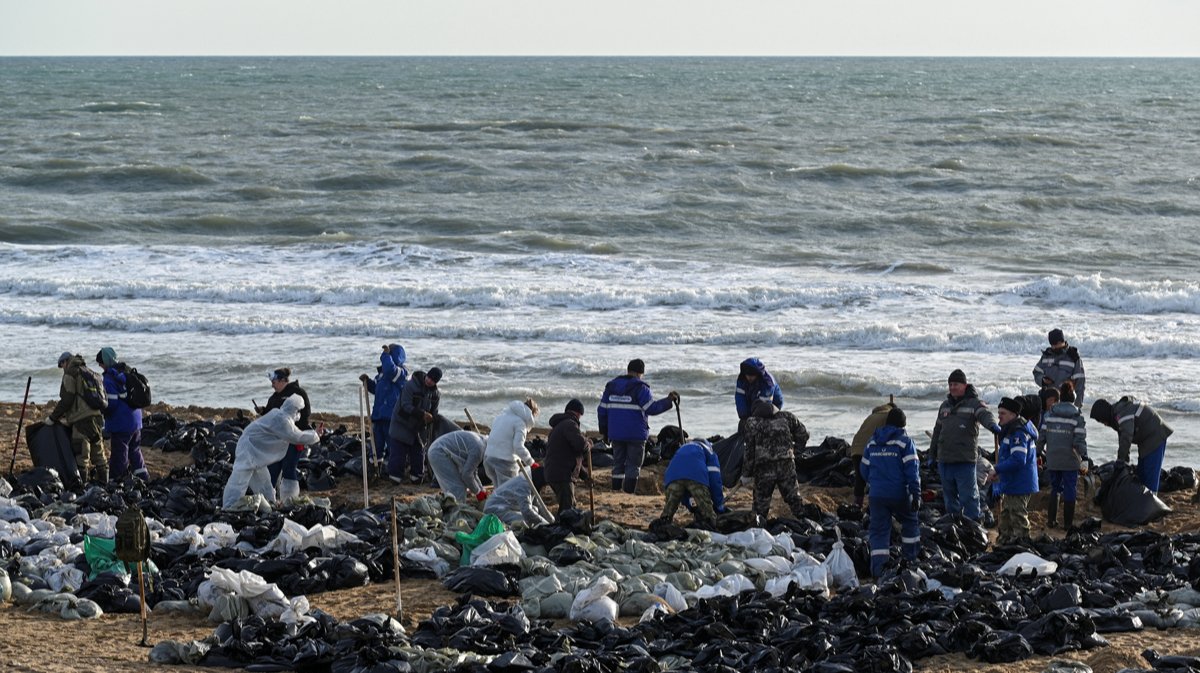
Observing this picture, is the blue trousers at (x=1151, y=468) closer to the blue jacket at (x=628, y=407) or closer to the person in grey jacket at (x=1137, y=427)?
the person in grey jacket at (x=1137, y=427)

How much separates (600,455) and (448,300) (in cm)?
1210

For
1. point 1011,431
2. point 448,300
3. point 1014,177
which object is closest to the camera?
point 1011,431

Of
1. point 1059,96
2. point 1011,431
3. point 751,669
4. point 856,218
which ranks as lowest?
point 751,669

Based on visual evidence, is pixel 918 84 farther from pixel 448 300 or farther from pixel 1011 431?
pixel 1011 431

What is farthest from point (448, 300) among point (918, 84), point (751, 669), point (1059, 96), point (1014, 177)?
point (918, 84)

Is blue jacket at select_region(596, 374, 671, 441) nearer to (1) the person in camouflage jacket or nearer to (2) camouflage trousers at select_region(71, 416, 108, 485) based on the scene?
(1) the person in camouflage jacket

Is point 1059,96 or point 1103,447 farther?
point 1059,96

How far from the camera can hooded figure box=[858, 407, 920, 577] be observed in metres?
11.3

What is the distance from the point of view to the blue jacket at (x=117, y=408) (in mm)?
14555

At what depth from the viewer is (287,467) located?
14.3 m

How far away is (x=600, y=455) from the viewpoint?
15953 mm

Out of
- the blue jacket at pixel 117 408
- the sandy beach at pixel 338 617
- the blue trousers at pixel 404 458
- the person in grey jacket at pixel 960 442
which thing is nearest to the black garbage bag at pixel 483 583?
the sandy beach at pixel 338 617

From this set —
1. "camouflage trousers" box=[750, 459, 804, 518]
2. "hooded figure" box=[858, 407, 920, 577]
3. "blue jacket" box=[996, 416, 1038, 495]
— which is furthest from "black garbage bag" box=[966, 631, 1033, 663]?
"camouflage trousers" box=[750, 459, 804, 518]

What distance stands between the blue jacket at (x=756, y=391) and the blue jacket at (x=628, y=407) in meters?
0.71
